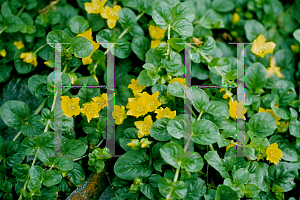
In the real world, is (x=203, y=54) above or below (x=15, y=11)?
below

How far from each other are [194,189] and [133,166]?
1.30 feet

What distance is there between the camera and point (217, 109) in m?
1.62

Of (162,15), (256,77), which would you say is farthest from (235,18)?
(162,15)

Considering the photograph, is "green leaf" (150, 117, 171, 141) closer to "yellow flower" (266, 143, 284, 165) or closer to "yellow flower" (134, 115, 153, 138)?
"yellow flower" (134, 115, 153, 138)

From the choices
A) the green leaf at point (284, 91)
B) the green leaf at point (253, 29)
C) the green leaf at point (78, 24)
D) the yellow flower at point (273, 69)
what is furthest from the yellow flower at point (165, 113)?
the green leaf at point (253, 29)

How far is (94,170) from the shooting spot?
1646mm

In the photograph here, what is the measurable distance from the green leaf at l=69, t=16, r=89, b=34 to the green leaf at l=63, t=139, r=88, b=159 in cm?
82

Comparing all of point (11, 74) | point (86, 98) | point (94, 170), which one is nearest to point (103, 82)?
point (86, 98)

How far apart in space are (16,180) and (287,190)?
6.12 feet

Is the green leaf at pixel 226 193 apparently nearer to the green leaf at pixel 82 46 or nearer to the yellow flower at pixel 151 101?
the yellow flower at pixel 151 101

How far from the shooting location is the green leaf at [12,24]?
1.97 metres

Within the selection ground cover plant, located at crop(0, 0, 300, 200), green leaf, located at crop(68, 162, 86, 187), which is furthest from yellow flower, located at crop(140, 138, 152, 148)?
green leaf, located at crop(68, 162, 86, 187)

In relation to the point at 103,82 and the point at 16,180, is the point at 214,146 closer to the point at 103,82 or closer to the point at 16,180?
the point at 103,82

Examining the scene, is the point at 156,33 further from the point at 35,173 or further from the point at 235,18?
the point at 35,173
